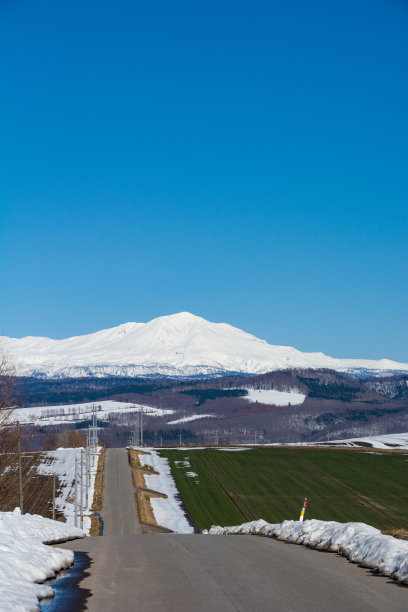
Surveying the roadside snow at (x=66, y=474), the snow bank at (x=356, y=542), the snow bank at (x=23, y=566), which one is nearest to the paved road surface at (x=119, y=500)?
the roadside snow at (x=66, y=474)

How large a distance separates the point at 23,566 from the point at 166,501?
265 ft

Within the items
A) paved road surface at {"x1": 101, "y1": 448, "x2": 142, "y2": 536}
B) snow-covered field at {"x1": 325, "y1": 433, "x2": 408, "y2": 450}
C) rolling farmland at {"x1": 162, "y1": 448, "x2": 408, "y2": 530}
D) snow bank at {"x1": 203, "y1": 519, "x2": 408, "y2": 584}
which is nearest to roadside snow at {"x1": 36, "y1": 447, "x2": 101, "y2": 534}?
paved road surface at {"x1": 101, "y1": 448, "x2": 142, "y2": 536}

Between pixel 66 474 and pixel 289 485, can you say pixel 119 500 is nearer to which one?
pixel 66 474

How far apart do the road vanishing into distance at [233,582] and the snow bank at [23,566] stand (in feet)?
2.69

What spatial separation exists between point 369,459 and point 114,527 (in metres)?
68.2

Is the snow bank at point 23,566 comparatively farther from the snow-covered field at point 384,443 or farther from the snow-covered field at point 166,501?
the snow-covered field at point 384,443

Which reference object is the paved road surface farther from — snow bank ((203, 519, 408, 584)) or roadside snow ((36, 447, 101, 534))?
snow bank ((203, 519, 408, 584))

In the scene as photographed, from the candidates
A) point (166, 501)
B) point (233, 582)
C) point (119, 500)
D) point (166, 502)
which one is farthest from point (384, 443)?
point (233, 582)

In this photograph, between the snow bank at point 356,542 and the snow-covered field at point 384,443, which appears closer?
the snow bank at point 356,542

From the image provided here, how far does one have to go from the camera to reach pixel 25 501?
282 ft

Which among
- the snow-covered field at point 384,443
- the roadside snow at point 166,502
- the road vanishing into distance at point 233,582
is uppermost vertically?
the road vanishing into distance at point 233,582

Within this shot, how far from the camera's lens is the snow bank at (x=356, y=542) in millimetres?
13781

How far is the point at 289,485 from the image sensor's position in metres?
103

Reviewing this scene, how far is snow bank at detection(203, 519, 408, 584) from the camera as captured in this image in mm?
13781
